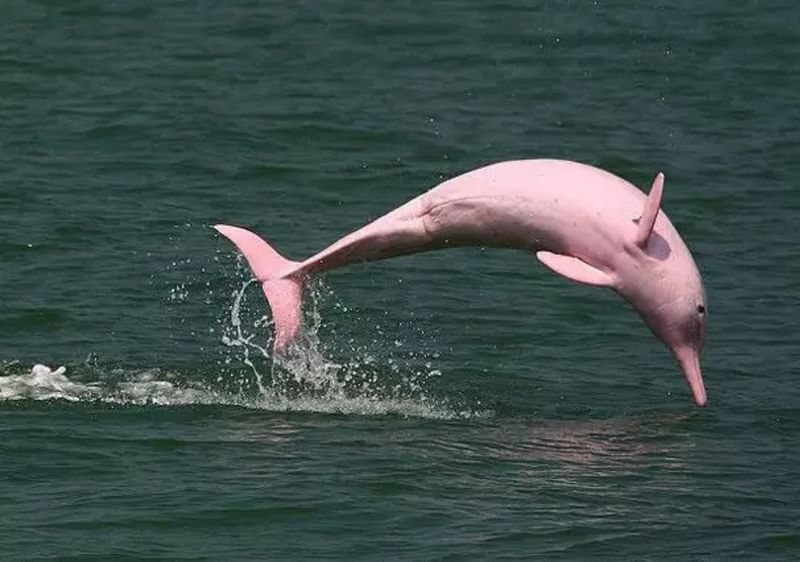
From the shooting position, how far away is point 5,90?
30.5 metres

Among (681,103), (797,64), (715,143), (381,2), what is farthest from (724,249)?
(381,2)

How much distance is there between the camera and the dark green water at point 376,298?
15.9 m

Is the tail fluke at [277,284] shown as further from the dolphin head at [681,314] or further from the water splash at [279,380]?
the dolphin head at [681,314]

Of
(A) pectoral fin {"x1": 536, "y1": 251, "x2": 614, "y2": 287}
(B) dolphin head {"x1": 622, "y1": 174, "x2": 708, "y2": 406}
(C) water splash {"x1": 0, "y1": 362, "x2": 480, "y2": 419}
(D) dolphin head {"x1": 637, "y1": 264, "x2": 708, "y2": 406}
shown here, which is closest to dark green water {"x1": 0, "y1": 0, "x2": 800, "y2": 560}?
(C) water splash {"x1": 0, "y1": 362, "x2": 480, "y2": 419}

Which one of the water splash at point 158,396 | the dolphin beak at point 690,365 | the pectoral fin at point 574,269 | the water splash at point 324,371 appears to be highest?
the pectoral fin at point 574,269

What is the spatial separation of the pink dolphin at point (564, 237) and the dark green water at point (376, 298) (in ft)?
3.79

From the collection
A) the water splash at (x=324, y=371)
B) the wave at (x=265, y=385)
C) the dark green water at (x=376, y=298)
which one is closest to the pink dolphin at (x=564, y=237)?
the dark green water at (x=376, y=298)

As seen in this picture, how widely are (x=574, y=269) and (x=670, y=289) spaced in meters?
0.83

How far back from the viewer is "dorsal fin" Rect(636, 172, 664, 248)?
50.8 feet

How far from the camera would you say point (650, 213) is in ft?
51.9

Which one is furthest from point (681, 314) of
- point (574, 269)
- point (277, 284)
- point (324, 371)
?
point (324, 371)

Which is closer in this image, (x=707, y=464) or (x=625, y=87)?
(x=707, y=464)

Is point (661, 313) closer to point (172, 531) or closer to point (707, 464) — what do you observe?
point (707, 464)

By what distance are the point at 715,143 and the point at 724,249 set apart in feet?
15.3
